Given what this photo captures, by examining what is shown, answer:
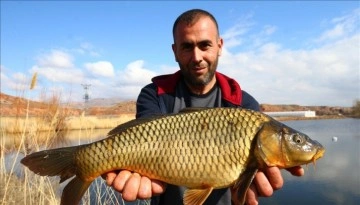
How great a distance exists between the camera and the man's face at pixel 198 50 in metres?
2.32

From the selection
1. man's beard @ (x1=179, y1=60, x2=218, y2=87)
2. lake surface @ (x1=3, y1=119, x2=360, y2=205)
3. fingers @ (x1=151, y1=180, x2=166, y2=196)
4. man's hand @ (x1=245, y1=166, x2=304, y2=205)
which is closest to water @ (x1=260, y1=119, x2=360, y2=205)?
lake surface @ (x1=3, y1=119, x2=360, y2=205)

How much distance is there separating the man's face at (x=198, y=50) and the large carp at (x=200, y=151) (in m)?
0.54

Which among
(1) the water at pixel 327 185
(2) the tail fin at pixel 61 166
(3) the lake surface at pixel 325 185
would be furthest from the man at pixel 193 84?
(1) the water at pixel 327 185

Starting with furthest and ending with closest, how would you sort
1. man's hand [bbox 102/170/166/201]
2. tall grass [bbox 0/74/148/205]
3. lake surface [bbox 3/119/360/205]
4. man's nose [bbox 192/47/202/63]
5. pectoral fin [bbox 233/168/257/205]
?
lake surface [bbox 3/119/360/205], tall grass [bbox 0/74/148/205], man's nose [bbox 192/47/202/63], man's hand [bbox 102/170/166/201], pectoral fin [bbox 233/168/257/205]

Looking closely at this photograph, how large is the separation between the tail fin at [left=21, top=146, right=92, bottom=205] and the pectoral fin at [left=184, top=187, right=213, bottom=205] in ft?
1.74

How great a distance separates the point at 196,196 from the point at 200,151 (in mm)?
228

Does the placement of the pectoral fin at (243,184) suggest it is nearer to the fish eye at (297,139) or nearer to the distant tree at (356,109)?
the fish eye at (297,139)

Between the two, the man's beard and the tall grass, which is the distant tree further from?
the man's beard

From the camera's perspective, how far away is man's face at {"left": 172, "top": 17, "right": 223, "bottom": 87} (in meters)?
2.32

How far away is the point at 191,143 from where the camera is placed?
5.87 ft

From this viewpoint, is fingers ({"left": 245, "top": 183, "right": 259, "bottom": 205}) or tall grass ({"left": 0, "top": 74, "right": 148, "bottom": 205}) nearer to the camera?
fingers ({"left": 245, "top": 183, "right": 259, "bottom": 205})

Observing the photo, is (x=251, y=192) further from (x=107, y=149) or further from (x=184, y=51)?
(x=184, y=51)

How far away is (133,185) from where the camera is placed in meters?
1.80

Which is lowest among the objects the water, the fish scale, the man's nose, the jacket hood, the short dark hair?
the water
